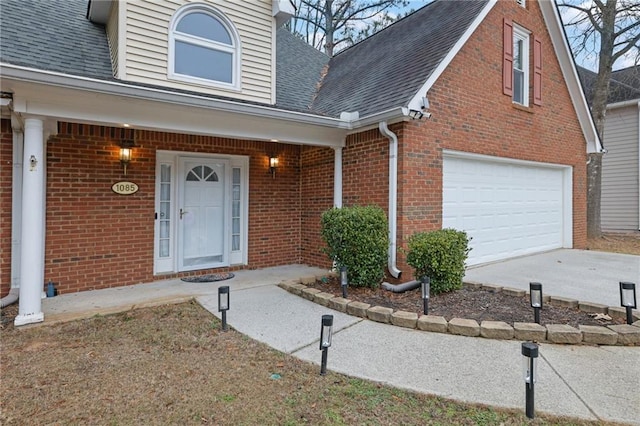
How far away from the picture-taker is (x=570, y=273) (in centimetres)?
670

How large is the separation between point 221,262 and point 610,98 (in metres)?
16.3

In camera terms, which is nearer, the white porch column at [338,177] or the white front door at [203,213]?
the white front door at [203,213]

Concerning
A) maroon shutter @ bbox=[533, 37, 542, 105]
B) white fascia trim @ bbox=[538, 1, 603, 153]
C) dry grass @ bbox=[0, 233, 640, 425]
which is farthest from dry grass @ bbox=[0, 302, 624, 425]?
white fascia trim @ bbox=[538, 1, 603, 153]

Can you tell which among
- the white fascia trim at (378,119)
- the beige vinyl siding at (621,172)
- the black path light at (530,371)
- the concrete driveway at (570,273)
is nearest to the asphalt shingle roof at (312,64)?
the white fascia trim at (378,119)

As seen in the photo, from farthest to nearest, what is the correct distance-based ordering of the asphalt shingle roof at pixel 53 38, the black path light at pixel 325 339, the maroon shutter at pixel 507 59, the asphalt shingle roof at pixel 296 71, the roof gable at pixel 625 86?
the roof gable at pixel 625 86 → the asphalt shingle roof at pixel 296 71 → the maroon shutter at pixel 507 59 → the asphalt shingle roof at pixel 53 38 → the black path light at pixel 325 339

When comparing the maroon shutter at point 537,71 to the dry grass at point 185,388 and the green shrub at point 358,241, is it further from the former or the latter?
the dry grass at point 185,388

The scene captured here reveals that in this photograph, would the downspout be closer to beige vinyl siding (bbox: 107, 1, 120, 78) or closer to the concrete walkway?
the concrete walkway

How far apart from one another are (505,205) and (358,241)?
4381mm

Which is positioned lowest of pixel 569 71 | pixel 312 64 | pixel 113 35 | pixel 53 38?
pixel 53 38

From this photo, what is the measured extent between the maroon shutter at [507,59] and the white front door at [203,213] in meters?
6.03

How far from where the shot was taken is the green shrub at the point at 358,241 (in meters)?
5.39

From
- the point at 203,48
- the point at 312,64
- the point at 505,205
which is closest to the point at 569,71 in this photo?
the point at 505,205

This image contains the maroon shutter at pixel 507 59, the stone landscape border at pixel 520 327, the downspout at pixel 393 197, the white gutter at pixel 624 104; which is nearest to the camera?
the stone landscape border at pixel 520 327

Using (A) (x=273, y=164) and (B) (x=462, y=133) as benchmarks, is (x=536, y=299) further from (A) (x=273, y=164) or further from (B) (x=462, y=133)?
(A) (x=273, y=164)
